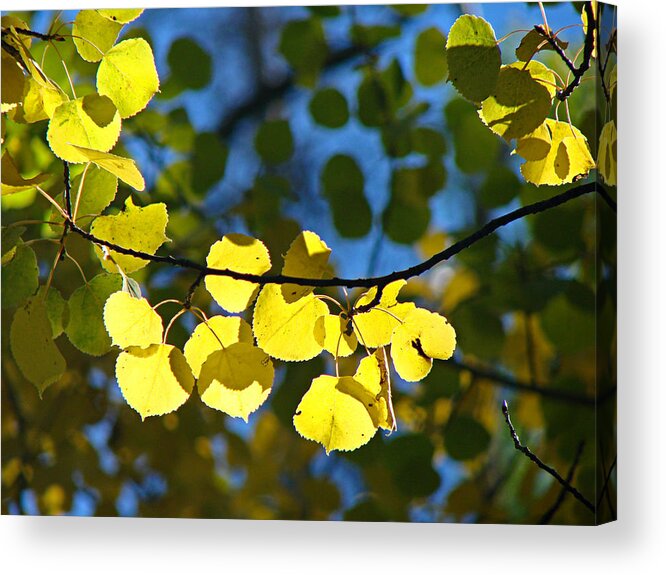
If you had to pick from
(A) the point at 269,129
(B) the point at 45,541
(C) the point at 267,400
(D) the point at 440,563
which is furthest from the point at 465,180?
(B) the point at 45,541

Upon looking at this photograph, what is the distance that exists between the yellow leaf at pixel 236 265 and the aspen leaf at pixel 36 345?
0.25 m

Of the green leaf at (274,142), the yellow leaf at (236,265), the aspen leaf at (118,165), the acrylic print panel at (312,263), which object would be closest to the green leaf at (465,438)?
the acrylic print panel at (312,263)

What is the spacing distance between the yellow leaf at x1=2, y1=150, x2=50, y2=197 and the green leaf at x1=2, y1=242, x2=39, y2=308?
3.1 inches

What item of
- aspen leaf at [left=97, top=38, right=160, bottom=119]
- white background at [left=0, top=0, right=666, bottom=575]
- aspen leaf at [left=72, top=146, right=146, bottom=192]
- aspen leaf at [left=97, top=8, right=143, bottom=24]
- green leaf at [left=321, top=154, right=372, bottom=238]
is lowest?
white background at [left=0, top=0, right=666, bottom=575]

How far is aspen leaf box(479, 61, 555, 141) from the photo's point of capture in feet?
5.04

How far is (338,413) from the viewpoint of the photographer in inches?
60.4

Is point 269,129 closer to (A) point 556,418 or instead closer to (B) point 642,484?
(A) point 556,418

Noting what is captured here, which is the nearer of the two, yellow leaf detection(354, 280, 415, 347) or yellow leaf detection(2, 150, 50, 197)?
yellow leaf detection(354, 280, 415, 347)

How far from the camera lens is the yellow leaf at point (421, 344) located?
1531mm

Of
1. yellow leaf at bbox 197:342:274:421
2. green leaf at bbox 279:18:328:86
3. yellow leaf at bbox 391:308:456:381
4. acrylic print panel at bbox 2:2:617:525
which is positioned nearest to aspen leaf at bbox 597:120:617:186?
acrylic print panel at bbox 2:2:617:525

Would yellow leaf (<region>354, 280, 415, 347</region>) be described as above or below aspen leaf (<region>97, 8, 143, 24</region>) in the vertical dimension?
below

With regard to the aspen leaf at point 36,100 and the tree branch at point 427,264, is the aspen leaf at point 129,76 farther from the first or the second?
the tree branch at point 427,264

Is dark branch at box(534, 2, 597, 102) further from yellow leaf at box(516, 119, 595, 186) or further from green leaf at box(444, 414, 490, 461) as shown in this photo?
green leaf at box(444, 414, 490, 461)

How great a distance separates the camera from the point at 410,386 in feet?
5.10
